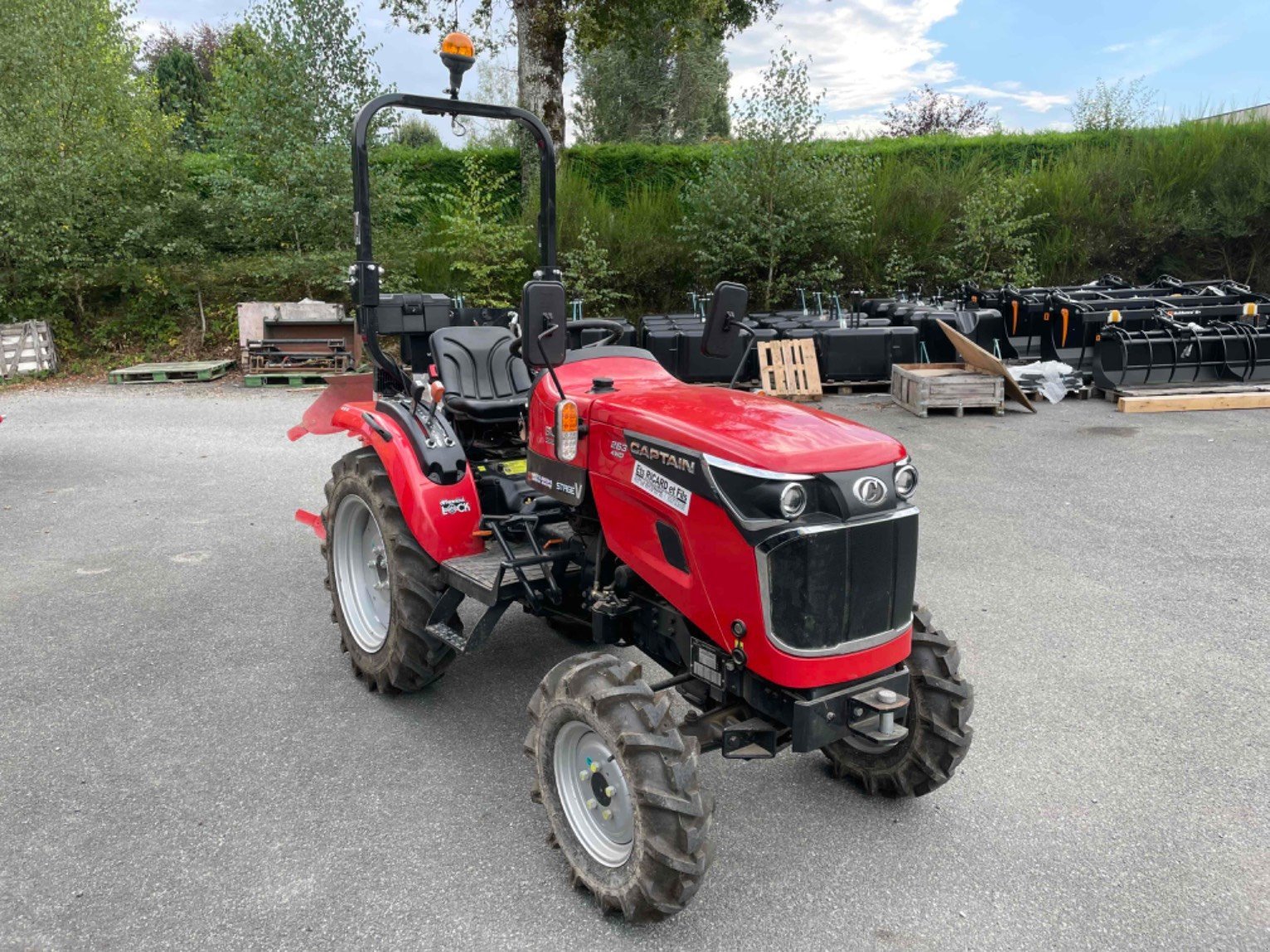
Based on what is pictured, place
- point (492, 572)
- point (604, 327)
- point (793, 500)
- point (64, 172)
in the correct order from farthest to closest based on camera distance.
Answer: point (64, 172), point (604, 327), point (492, 572), point (793, 500)

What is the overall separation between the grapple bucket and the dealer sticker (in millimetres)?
9256

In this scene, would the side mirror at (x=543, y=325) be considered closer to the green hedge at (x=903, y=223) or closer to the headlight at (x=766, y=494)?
the headlight at (x=766, y=494)

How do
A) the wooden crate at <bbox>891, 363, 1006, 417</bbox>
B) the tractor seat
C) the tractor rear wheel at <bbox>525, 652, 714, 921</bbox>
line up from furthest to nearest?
1. the wooden crate at <bbox>891, 363, 1006, 417</bbox>
2. the tractor seat
3. the tractor rear wheel at <bbox>525, 652, 714, 921</bbox>

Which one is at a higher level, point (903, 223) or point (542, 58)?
point (542, 58)

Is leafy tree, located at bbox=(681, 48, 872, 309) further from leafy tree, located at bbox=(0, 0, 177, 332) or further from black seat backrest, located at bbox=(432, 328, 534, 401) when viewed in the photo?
black seat backrest, located at bbox=(432, 328, 534, 401)

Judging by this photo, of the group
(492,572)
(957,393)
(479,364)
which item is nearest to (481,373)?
(479,364)

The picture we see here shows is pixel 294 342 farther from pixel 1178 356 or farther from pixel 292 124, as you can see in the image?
pixel 1178 356

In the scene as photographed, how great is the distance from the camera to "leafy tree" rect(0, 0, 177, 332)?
12273 mm

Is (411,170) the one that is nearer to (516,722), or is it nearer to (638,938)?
(516,722)

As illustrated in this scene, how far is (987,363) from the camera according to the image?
967 centimetres

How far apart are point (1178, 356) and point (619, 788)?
10252 millimetres

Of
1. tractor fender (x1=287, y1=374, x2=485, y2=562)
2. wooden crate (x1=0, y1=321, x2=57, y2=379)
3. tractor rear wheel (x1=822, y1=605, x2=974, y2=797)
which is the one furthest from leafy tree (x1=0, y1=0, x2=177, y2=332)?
tractor rear wheel (x1=822, y1=605, x2=974, y2=797)

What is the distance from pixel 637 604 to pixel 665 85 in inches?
1372

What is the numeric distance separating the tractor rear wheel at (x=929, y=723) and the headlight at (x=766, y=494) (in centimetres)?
74
